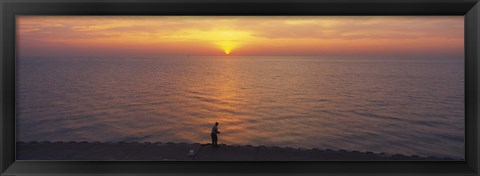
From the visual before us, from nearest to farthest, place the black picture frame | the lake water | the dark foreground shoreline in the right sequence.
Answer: the black picture frame < the dark foreground shoreline < the lake water

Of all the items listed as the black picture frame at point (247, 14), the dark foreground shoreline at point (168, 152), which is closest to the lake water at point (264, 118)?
the dark foreground shoreline at point (168, 152)

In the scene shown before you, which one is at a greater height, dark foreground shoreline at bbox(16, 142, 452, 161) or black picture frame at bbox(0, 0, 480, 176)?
black picture frame at bbox(0, 0, 480, 176)

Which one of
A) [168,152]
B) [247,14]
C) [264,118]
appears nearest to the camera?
[247,14]

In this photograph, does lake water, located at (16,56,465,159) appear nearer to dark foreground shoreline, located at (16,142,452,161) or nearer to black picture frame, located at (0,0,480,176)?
dark foreground shoreline, located at (16,142,452,161)

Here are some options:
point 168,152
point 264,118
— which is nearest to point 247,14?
point 168,152

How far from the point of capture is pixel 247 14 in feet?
8.18

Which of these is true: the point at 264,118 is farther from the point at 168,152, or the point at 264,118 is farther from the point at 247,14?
the point at 247,14


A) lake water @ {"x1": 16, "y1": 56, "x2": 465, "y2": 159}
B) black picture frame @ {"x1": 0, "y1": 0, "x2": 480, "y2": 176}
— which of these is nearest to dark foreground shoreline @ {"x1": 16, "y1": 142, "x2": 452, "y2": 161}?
lake water @ {"x1": 16, "y1": 56, "x2": 465, "y2": 159}

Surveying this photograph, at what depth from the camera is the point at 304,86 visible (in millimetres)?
30750

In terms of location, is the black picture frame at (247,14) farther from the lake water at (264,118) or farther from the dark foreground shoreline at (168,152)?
the lake water at (264,118)

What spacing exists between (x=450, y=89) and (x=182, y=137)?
18731 mm

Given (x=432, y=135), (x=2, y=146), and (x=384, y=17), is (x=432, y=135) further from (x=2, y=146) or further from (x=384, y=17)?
(x=2, y=146)

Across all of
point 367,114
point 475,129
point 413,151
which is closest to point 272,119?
point 367,114

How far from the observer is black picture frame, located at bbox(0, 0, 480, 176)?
2420 mm
